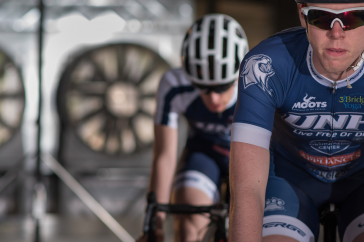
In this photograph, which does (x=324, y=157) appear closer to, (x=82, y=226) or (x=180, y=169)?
(x=180, y=169)

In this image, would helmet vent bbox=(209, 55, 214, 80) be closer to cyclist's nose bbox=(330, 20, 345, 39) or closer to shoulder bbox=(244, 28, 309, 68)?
shoulder bbox=(244, 28, 309, 68)

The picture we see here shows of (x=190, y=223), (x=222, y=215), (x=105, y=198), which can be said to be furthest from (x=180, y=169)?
(x=105, y=198)

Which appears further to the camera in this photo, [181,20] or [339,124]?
[181,20]

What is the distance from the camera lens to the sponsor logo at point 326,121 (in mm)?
1383

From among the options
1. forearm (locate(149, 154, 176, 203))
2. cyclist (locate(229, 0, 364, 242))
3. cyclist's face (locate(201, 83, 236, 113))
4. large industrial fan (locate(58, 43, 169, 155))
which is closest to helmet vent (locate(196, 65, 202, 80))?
cyclist's face (locate(201, 83, 236, 113))

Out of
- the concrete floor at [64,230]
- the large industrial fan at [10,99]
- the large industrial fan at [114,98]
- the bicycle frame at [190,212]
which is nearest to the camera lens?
the bicycle frame at [190,212]

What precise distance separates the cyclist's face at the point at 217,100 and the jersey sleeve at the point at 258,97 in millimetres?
929

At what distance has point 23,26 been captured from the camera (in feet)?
26.1

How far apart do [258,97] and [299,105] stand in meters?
0.20

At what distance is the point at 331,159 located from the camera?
153cm

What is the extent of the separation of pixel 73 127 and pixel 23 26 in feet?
7.14

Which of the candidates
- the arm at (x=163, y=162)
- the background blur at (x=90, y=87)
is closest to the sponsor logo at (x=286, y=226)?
the arm at (x=163, y=162)

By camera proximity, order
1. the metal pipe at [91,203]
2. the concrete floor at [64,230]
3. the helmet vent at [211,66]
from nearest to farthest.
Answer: the helmet vent at [211,66] < the metal pipe at [91,203] < the concrete floor at [64,230]

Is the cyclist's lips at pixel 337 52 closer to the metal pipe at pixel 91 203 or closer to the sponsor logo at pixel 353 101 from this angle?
the sponsor logo at pixel 353 101
